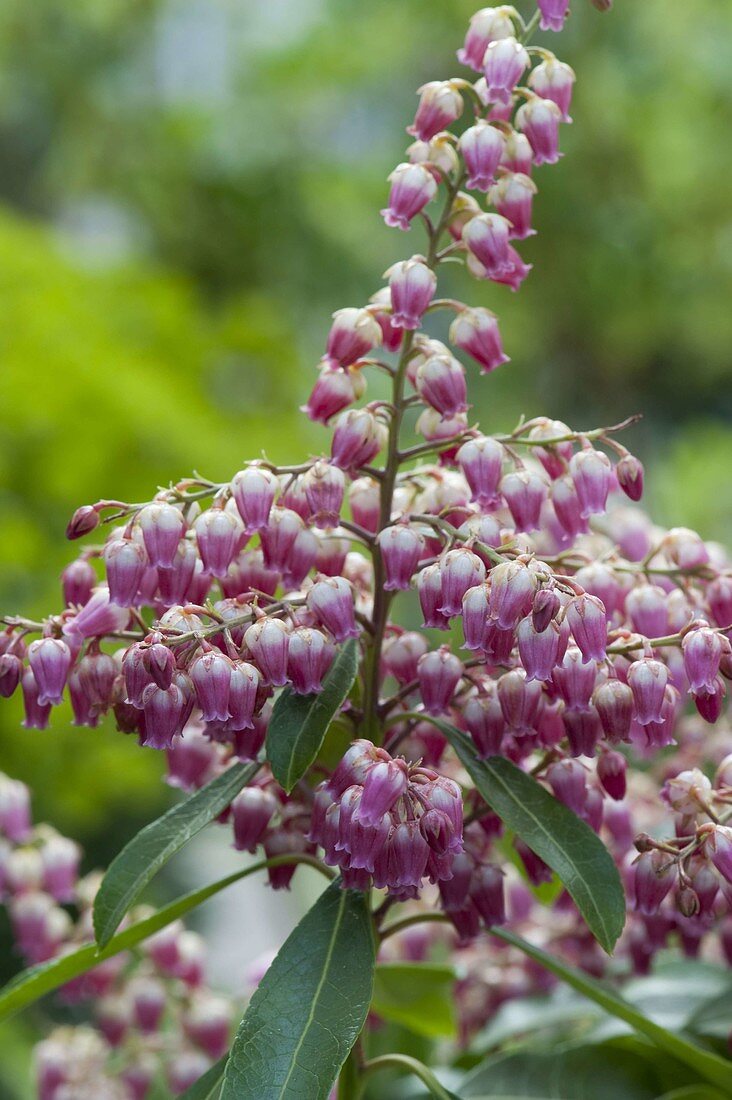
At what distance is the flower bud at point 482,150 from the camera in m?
0.58

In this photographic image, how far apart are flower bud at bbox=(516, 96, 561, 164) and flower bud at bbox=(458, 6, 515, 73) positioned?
0.03 meters

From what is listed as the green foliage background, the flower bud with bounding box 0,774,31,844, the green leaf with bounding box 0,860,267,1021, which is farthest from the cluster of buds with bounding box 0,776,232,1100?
the green foliage background

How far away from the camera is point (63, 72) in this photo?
5328 millimetres

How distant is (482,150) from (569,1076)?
1.60 feet

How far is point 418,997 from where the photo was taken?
31.7 inches

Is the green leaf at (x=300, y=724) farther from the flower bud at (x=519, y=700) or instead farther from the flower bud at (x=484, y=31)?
the flower bud at (x=484, y=31)

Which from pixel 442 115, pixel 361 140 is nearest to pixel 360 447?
pixel 442 115

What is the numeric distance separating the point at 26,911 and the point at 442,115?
497 millimetres

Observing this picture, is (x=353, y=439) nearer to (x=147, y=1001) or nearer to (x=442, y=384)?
(x=442, y=384)

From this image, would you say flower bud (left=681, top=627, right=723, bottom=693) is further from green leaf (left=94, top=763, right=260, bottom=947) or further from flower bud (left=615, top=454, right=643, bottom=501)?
green leaf (left=94, top=763, right=260, bottom=947)

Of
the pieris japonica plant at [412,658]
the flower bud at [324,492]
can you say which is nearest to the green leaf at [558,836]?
the pieris japonica plant at [412,658]

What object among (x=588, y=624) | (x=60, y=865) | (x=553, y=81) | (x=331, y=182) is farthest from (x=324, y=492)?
(x=331, y=182)

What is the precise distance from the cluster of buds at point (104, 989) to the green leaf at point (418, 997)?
0.10m

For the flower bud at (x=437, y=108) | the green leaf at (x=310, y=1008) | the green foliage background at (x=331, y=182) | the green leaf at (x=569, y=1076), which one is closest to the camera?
the green leaf at (x=310, y=1008)
